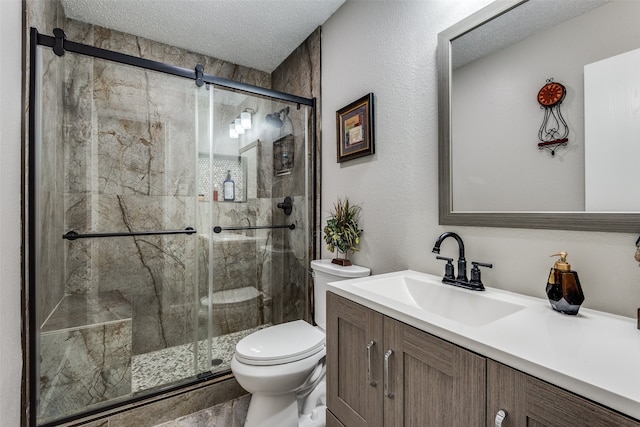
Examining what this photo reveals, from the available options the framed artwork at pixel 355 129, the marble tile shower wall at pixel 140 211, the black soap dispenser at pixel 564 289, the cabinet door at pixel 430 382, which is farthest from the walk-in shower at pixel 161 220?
the black soap dispenser at pixel 564 289

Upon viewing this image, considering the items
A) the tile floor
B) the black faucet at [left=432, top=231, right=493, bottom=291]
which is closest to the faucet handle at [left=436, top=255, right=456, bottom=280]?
the black faucet at [left=432, top=231, right=493, bottom=291]

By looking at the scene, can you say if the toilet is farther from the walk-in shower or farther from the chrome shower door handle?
the chrome shower door handle

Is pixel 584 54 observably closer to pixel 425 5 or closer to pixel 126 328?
pixel 425 5

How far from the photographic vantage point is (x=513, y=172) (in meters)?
0.99

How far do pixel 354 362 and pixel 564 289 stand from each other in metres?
0.64

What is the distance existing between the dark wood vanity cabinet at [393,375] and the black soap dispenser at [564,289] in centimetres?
37

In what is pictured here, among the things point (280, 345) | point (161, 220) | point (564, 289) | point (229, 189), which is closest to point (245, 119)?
point (229, 189)

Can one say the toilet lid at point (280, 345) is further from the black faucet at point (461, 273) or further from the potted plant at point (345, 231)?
the black faucet at point (461, 273)

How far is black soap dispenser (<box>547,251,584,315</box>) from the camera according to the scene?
752mm

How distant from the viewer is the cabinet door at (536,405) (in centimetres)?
44

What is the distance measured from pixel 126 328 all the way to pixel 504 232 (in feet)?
6.72

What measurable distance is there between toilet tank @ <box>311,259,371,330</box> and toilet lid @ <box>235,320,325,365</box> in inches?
4.3

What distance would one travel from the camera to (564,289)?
763 mm

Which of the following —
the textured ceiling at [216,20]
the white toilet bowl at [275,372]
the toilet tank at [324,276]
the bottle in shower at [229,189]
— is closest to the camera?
the white toilet bowl at [275,372]
